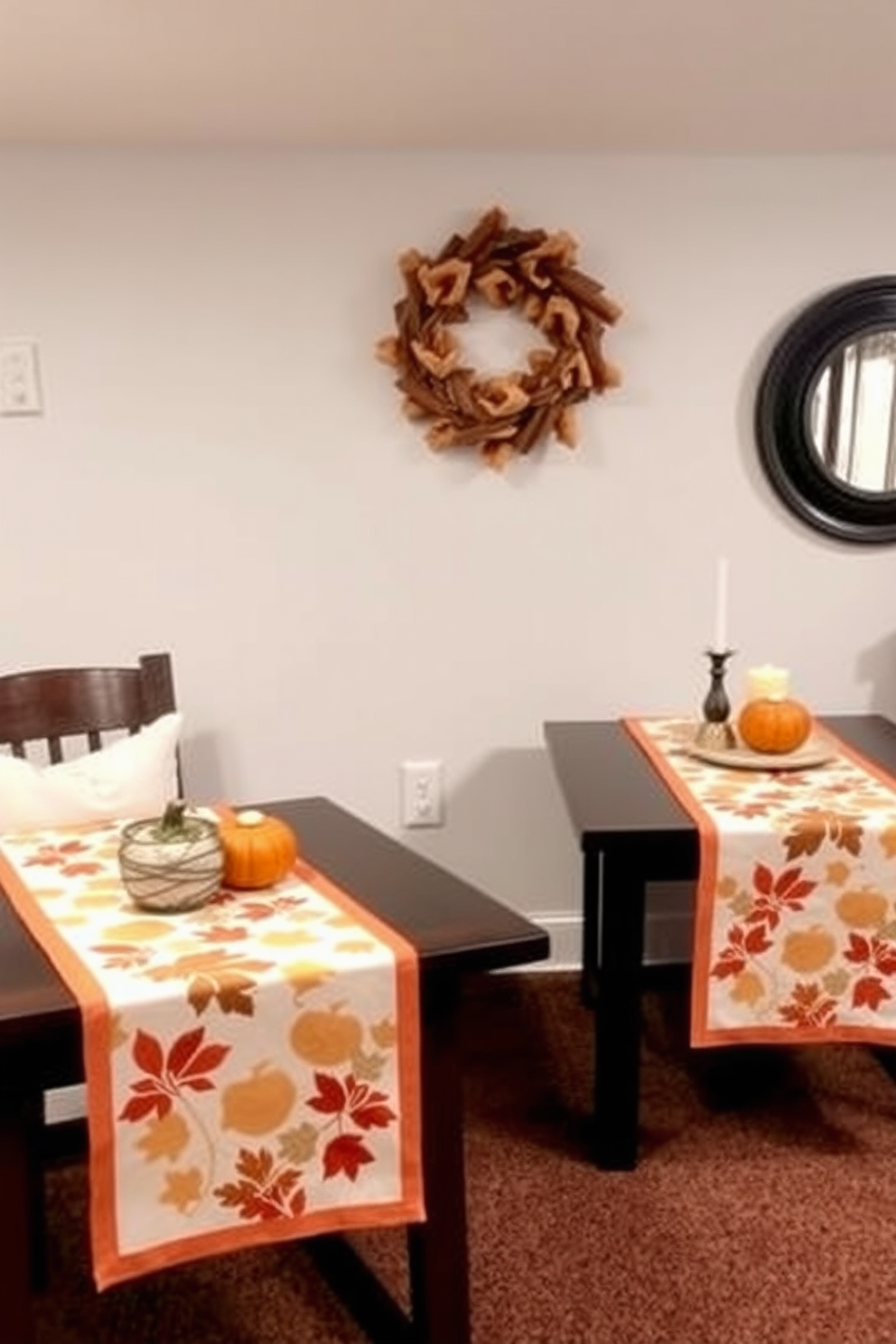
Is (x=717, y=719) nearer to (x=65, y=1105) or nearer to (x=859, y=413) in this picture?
(x=859, y=413)

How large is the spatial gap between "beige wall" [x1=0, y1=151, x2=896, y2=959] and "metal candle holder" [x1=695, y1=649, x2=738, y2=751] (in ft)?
1.31

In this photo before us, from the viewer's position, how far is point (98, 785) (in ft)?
6.12

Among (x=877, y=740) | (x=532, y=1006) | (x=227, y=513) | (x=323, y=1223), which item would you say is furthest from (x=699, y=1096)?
(x=227, y=513)

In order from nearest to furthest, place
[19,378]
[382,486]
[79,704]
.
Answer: [79,704] < [19,378] < [382,486]

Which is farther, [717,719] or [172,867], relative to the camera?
[717,719]

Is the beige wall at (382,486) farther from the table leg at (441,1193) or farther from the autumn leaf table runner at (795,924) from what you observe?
the table leg at (441,1193)

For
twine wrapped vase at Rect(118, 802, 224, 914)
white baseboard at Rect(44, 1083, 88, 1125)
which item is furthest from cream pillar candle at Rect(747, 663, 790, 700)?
white baseboard at Rect(44, 1083, 88, 1125)

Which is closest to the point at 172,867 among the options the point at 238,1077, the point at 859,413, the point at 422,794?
the point at 238,1077

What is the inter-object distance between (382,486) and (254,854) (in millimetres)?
1185

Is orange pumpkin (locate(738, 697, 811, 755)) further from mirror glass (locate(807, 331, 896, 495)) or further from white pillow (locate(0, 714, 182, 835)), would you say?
white pillow (locate(0, 714, 182, 835))

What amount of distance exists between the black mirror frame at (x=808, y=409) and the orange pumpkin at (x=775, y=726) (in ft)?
1.99

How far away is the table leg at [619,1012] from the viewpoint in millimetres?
1938

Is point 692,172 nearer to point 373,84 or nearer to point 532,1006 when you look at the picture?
point 373,84

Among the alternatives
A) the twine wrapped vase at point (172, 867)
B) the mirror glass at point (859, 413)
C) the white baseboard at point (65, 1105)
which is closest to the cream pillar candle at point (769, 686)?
the mirror glass at point (859, 413)
